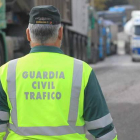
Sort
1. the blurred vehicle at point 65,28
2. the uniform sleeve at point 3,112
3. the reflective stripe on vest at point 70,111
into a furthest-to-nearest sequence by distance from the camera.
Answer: the blurred vehicle at point 65,28
the uniform sleeve at point 3,112
the reflective stripe on vest at point 70,111

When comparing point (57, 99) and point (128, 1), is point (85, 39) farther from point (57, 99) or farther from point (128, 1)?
point (128, 1)

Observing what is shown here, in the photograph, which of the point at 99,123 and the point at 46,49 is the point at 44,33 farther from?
the point at 99,123

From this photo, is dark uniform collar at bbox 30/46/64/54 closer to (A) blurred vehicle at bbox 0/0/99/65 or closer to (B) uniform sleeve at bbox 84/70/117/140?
(B) uniform sleeve at bbox 84/70/117/140

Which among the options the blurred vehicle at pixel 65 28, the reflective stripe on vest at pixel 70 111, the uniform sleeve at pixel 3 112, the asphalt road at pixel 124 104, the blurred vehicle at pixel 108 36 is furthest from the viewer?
the blurred vehicle at pixel 108 36

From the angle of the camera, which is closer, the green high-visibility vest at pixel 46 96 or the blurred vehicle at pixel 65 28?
the green high-visibility vest at pixel 46 96

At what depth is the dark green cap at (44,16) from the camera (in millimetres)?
2688

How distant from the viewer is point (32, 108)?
2.59 meters

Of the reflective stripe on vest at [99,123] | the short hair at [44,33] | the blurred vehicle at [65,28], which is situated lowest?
the blurred vehicle at [65,28]

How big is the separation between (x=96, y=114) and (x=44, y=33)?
51 cm

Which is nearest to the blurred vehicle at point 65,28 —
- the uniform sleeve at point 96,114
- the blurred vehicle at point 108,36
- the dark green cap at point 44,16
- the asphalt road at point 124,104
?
the asphalt road at point 124,104

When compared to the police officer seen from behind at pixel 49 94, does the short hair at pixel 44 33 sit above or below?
above

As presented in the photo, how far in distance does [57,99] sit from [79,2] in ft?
72.3

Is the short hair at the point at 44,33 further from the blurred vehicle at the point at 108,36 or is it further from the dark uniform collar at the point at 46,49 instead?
the blurred vehicle at the point at 108,36

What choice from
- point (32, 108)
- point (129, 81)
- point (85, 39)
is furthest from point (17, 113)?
point (85, 39)
